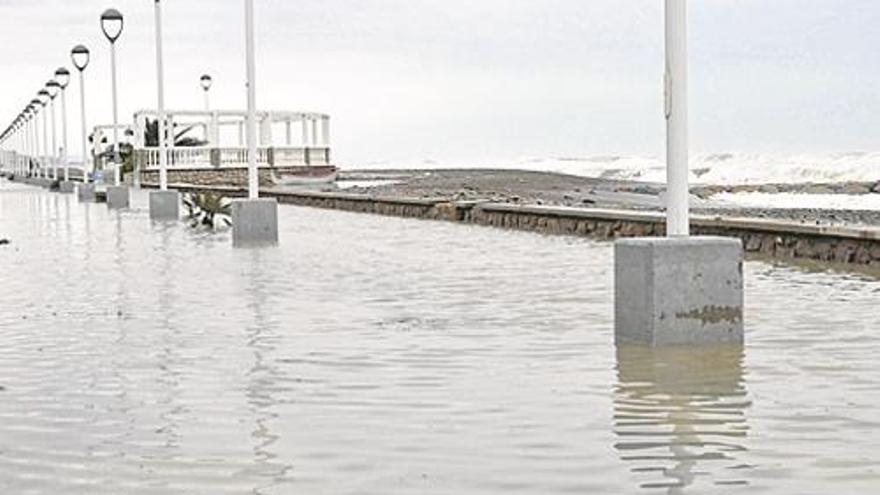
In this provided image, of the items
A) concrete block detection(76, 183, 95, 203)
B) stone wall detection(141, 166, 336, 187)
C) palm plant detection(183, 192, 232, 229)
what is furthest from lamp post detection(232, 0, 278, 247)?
stone wall detection(141, 166, 336, 187)

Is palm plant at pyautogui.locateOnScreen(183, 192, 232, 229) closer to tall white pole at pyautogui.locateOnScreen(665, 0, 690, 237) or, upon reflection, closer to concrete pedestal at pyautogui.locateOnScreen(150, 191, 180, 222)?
concrete pedestal at pyautogui.locateOnScreen(150, 191, 180, 222)

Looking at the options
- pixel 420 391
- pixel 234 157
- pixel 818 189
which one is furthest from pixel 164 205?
pixel 818 189

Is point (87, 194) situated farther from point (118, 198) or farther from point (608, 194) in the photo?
point (608, 194)

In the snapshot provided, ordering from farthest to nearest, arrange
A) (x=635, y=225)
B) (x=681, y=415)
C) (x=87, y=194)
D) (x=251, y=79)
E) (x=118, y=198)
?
(x=87, y=194) < (x=118, y=198) < (x=251, y=79) < (x=635, y=225) < (x=681, y=415)

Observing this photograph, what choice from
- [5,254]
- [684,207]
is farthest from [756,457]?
[5,254]

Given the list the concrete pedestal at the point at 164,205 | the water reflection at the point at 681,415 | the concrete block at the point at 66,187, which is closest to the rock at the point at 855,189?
the concrete block at the point at 66,187

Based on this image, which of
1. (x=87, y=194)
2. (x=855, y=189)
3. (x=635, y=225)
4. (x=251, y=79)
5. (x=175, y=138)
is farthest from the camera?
(x=175, y=138)

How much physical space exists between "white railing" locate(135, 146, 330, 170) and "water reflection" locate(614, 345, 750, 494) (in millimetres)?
58134

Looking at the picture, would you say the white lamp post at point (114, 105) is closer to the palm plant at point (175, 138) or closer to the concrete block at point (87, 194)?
the concrete block at point (87, 194)

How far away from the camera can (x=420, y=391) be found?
8.80 m

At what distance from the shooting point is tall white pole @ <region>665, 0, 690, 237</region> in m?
10.4

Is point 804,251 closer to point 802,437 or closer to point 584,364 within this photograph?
point 584,364

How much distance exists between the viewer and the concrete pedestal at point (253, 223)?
23.5 m

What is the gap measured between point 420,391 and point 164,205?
26628 millimetres
